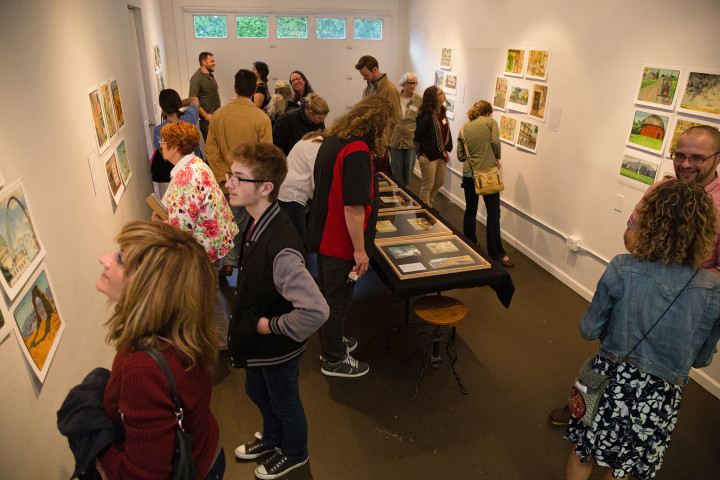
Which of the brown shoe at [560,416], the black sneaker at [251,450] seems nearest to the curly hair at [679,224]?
the brown shoe at [560,416]

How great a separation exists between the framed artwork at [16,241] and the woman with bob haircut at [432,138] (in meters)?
4.09

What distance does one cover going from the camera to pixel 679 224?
69.6 inches

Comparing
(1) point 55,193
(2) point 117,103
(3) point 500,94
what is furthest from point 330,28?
(1) point 55,193

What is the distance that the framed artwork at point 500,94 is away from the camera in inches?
209

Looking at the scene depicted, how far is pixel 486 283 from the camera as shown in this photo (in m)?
3.08

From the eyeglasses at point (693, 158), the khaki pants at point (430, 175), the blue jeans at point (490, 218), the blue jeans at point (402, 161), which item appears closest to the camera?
the eyeglasses at point (693, 158)

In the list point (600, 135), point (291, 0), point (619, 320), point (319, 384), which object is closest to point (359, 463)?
point (319, 384)

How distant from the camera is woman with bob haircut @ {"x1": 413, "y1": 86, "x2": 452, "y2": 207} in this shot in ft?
16.6

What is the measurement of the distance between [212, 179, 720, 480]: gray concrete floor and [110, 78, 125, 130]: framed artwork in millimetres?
2013

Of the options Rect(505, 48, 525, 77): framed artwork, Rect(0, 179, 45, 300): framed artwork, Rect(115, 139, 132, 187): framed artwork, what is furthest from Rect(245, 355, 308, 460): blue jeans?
Rect(505, 48, 525, 77): framed artwork

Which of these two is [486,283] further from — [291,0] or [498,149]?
[291,0]

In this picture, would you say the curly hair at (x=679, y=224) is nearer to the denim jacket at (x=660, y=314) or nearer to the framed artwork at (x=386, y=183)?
the denim jacket at (x=660, y=314)

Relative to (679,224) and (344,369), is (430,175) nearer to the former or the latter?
(344,369)

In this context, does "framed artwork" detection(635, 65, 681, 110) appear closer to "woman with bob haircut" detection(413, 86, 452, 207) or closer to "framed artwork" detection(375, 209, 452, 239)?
"framed artwork" detection(375, 209, 452, 239)
